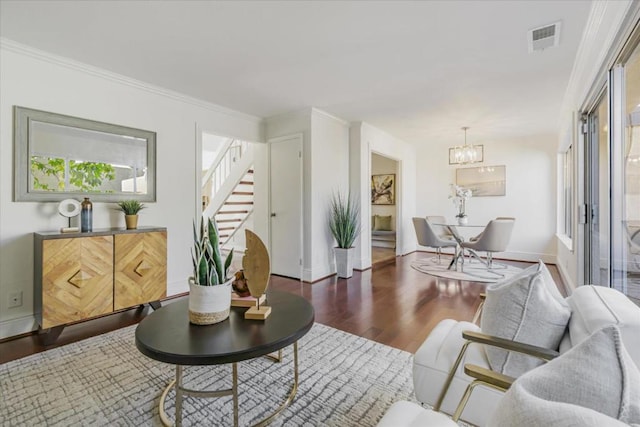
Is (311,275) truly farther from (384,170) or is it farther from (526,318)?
(384,170)

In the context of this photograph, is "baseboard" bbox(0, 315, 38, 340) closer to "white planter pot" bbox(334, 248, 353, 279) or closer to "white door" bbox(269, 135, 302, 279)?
"white door" bbox(269, 135, 302, 279)

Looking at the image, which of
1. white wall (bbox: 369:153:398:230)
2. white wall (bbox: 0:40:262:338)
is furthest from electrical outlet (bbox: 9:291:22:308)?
white wall (bbox: 369:153:398:230)

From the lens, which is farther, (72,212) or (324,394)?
(72,212)

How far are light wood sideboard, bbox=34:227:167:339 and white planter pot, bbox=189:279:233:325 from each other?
1628mm

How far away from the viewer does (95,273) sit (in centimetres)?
254

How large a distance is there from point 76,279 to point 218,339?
1879 millimetres

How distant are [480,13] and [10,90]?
366 cm

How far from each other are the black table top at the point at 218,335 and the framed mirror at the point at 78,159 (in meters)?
1.89

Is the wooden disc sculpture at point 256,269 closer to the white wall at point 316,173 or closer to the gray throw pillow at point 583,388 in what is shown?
the gray throw pillow at point 583,388

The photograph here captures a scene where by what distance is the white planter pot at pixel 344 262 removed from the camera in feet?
14.1

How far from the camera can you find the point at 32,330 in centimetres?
255

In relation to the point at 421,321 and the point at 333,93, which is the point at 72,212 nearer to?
the point at 333,93

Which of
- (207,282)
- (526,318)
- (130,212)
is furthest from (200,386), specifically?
(130,212)

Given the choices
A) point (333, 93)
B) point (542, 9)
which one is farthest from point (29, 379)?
point (542, 9)
